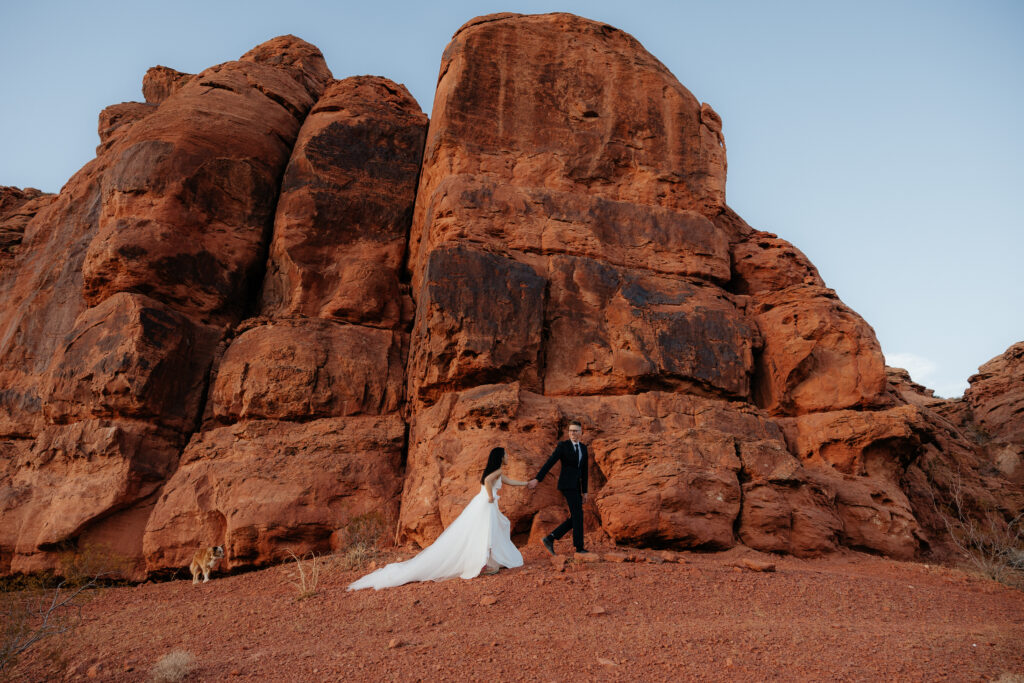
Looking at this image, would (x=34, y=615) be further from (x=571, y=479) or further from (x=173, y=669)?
(x=571, y=479)

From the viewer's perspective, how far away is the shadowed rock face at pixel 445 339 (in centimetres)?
1047

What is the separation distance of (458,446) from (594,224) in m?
5.24

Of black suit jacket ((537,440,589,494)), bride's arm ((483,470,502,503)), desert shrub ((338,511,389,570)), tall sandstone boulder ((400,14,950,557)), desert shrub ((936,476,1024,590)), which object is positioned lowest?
desert shrub ((338,511,389,570))

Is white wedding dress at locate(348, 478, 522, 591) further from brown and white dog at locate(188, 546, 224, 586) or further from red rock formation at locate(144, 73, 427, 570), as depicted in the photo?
brown and white dog at locate(188, 546, 224, 586)

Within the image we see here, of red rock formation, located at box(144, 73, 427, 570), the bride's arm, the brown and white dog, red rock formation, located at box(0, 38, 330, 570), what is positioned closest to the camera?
the bride's arm

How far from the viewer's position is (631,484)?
9508 millimetres

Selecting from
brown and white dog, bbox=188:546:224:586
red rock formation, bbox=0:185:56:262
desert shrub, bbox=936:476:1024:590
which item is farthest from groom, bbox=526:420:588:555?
red rock formation, bbox=0:185:56:262

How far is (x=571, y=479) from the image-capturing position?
8.44 meters

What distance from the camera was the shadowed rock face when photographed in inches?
412

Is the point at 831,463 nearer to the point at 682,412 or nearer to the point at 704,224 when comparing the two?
the point at 682,412

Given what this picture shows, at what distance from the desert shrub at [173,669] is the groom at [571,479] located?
4162 mm

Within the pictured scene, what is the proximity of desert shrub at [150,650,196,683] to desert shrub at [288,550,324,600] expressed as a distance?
2448 millimetres

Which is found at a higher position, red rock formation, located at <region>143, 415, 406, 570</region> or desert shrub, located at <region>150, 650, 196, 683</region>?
red rock formation, located at <region>143, 415, 406, 570</region>

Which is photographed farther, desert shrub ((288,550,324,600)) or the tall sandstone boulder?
the tall sandstone boulder
